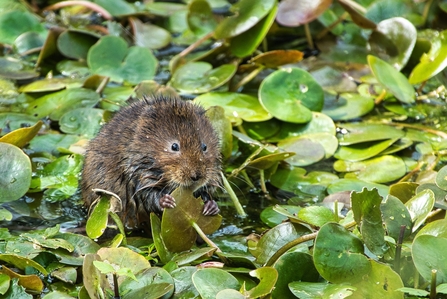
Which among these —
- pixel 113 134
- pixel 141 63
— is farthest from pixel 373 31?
pixel 113 134

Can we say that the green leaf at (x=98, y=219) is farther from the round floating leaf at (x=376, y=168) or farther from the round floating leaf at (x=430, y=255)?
the round floating leaf at (x=376, y=168)

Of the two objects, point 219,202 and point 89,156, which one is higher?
point 89,156

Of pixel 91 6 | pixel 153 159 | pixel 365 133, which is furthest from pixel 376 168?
pixel 91 6

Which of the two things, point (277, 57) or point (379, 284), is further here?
point (277, 57)

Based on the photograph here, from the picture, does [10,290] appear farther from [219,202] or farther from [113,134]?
[219,202]

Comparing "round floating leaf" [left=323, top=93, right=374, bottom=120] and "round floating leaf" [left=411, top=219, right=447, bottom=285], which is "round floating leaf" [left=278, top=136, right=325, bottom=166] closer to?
"round floating leaf" [left=323, top=93, right=374, bottom=120]

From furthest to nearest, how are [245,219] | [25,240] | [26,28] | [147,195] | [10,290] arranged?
[26,28], [245,219], [147,195], [25,240], [10,290]

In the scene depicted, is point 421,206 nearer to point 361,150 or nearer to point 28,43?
point 361,150
